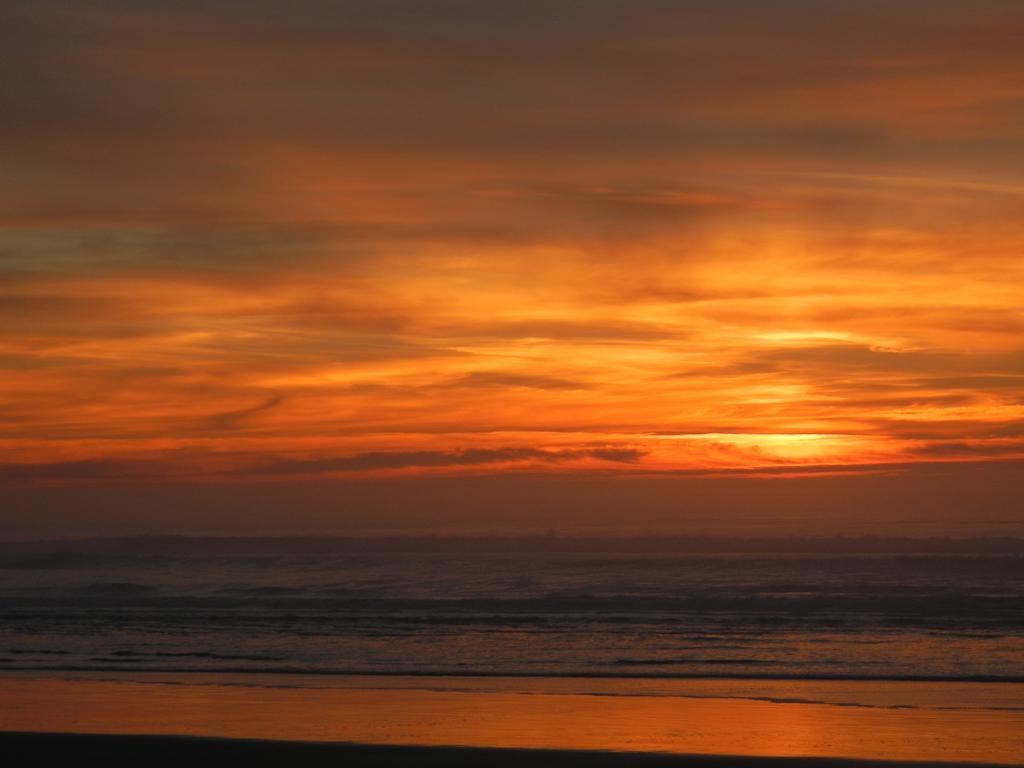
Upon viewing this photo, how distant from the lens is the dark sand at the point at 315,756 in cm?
1196

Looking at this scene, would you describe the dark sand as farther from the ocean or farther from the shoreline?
the ocean

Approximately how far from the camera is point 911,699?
15.8 metres

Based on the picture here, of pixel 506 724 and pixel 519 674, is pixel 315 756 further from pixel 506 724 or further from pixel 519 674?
pixel 519 674

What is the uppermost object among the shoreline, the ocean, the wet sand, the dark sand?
the ocean

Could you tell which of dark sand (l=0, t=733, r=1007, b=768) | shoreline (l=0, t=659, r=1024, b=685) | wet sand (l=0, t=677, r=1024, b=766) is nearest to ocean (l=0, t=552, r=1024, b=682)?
shoreline (l=0, t=659, r=1024, b=685)

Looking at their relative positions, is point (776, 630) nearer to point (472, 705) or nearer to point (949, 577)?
point (472, 705)

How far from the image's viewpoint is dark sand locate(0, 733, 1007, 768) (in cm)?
1196

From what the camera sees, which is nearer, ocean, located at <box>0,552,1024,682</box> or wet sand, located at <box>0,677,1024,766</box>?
wet sand, located at <box>0,677,1024,766</box>

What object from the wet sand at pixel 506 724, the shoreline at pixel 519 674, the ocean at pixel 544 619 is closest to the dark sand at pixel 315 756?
the wet sand at pixel 506 724

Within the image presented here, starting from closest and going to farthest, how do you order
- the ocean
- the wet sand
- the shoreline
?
the wet sand < the shoreline < the ocean

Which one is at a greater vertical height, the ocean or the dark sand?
the ocean

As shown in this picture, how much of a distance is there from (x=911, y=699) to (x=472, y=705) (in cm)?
588

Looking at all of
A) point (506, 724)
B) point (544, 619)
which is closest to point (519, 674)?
point (506, 724)

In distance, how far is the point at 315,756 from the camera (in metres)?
12.4
